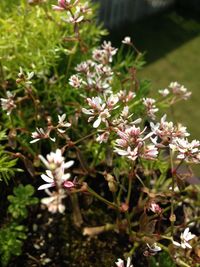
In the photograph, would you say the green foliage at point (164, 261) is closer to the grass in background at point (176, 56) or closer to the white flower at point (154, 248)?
the white flower at point (154, 248)

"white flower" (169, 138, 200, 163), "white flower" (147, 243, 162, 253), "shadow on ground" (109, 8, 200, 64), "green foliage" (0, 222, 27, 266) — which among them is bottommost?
"shadow on ground" (109, 8, 200, 64)

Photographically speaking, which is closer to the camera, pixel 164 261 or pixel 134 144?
pixel 134 144

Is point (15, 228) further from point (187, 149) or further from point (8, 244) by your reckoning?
point (187, 149)

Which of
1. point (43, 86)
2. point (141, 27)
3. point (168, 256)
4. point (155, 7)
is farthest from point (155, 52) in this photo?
point (168, 256)

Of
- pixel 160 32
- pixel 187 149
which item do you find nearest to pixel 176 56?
pixel 160 32

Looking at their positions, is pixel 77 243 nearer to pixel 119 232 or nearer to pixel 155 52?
pixel 119 232

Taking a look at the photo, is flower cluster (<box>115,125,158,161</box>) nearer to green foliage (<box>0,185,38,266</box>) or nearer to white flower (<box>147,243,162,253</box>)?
white flower (<box>147,243,162,253</box>)

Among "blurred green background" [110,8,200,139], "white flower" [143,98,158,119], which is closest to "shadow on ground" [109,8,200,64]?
"blurred green background" [110,8,200,139]

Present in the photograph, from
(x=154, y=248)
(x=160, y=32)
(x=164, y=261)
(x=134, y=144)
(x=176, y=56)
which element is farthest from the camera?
(x=160, y=32)

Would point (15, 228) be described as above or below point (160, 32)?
above

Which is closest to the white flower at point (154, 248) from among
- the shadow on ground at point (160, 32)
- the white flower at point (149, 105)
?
the white flower at point (149, 105)

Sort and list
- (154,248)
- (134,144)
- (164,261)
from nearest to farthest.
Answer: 1. (134,144)
2. (154,248)
3. (164,261)
